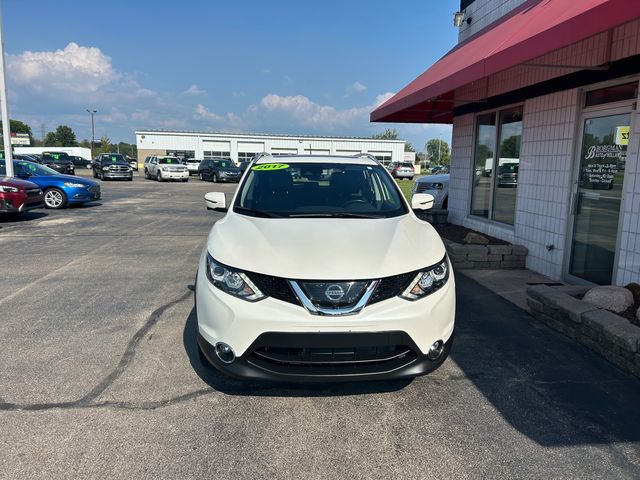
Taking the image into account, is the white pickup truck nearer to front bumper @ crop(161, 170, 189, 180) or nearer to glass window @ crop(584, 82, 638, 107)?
front bumper @ crop(161, 170, 189, 180)

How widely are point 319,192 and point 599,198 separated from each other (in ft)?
12.3

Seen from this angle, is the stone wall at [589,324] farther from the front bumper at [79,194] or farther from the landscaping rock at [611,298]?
the front bumper at [79,194]

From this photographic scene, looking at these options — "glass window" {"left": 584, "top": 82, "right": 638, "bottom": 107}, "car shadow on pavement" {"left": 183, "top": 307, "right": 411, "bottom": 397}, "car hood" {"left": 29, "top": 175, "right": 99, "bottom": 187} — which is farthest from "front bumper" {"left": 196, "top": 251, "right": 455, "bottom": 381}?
"car hood" {"left": 29, "top": 175, "right": 99, "bottom": 187}

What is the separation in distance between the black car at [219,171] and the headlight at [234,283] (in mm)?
31814

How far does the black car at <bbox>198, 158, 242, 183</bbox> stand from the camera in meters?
34.7

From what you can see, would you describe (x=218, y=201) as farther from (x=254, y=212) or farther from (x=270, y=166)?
(x=254, y=212)

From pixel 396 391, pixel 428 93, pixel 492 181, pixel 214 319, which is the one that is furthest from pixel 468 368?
pixel 492 181

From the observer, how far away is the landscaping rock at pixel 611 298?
4500 mm

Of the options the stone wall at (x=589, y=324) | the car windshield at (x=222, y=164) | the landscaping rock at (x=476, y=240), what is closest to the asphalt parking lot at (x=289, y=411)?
the stone wall at (x=589, y=324)

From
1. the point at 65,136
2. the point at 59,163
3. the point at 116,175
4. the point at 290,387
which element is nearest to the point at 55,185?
the point at 290,387

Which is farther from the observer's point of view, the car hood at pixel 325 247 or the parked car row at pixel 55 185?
the parked car row at pixel 55 185

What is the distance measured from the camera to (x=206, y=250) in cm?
346

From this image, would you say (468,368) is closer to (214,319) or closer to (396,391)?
(396,391)

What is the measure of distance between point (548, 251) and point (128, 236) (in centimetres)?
821
